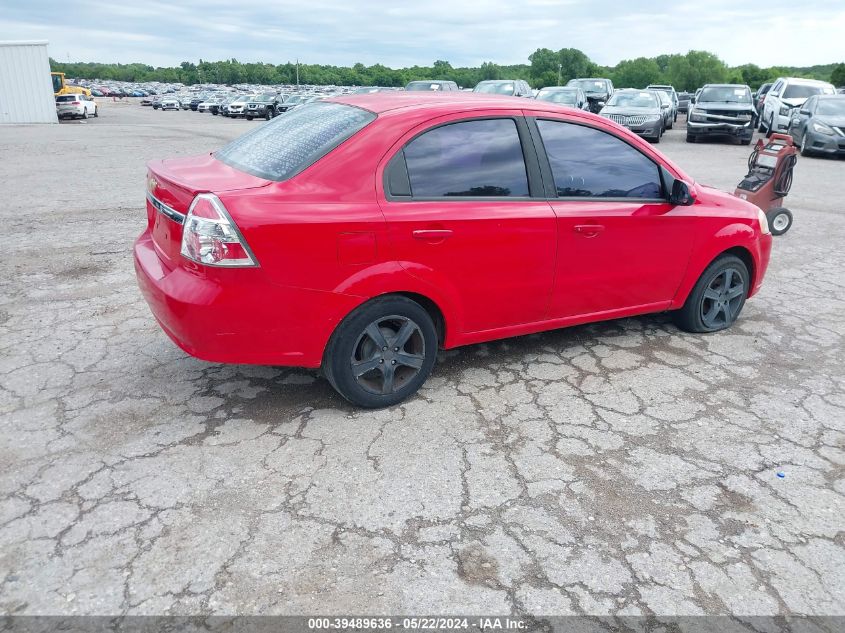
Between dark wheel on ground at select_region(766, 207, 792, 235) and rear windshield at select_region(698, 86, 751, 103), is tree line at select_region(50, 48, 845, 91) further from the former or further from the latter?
dark wheel on ground at select_region(766, 207, 792, 235)

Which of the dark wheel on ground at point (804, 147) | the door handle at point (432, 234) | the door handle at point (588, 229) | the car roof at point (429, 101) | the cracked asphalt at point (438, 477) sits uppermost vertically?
the car roof at point (429, 101)

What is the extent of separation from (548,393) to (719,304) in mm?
1818

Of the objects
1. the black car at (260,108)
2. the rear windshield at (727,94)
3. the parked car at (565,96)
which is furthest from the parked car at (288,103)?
the rear windshield at (727,94)

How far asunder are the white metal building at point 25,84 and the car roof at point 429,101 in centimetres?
3020

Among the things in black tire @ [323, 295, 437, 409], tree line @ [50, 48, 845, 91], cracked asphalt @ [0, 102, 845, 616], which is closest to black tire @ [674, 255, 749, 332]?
cracked asphalt @ [0, 102, 845, 616]

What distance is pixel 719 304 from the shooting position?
16.0 ft

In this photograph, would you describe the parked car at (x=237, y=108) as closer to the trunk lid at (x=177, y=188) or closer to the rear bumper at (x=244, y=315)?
the trunk lid at (x=177, y=188)

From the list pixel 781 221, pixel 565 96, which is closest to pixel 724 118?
pixel 565 96

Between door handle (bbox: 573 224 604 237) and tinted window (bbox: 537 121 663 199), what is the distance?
20cm

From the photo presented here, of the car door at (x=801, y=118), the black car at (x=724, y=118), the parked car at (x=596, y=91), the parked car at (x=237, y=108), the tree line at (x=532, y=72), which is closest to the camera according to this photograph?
the car door at (x=801, y=118)

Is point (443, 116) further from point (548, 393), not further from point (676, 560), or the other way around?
point (676, 560)

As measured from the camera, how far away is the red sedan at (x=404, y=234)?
313 centimetres

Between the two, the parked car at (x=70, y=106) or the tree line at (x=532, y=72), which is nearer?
the parked car at (x=70, y=106)

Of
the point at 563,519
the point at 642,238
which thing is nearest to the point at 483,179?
the point at 642,238
